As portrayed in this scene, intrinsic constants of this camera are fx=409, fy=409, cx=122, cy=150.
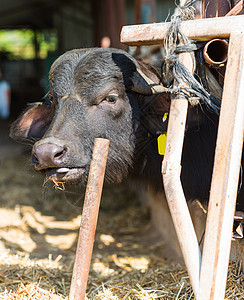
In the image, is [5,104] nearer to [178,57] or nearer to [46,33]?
[46,33]

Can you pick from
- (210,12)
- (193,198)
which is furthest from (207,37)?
(193,198)

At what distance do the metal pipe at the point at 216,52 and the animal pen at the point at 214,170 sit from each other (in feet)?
0.05

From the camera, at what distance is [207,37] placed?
6.53 feet

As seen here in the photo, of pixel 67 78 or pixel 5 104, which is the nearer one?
pixel 67 78

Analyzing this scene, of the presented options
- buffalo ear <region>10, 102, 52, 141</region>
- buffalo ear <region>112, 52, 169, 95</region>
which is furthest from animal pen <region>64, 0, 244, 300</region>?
buffalo ear <region>10, 102, 52, 141</region>

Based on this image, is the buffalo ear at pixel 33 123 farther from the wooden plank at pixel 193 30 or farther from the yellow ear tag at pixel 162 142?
the wooden plank at pixel 193 30

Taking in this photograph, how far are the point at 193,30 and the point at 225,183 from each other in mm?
774

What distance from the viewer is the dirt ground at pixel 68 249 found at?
2578mm

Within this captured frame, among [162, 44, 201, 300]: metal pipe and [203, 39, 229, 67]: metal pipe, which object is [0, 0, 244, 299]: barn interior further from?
[162, 44, 201, 300]: metal pipe

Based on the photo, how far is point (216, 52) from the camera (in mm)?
2178

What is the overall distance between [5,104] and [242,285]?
10095 mm

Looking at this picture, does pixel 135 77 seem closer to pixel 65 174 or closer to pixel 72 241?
pixel 65 174

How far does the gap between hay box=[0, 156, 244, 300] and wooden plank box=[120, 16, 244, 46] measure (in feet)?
4.46

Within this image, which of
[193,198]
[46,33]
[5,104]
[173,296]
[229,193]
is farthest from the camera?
[46,33]
